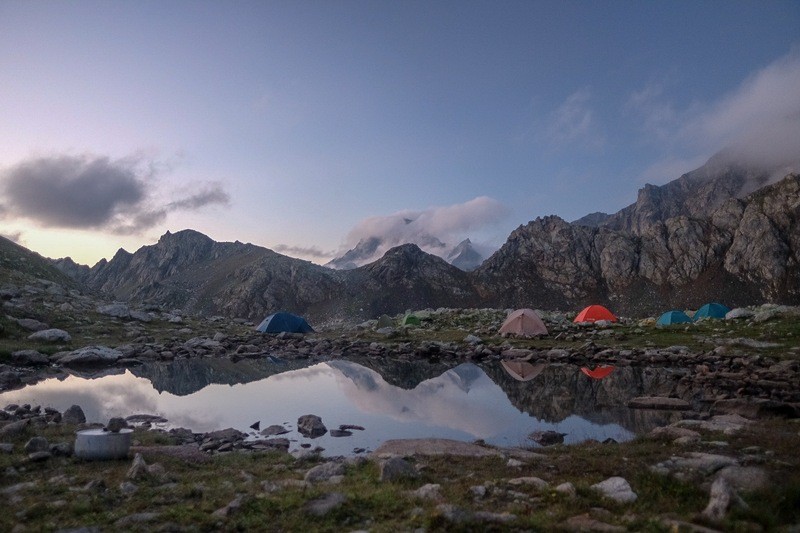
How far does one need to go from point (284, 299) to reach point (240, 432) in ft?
399

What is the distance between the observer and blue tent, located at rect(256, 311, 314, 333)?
2043 inches

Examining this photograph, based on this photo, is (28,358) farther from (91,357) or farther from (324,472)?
(324,472)

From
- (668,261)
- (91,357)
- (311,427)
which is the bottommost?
(311,427)

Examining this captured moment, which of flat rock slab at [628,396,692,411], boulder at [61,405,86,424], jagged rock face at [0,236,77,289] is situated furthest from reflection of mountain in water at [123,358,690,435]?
jagged rock face at [0,236,77,289]

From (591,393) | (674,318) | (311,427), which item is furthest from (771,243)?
(311,427)

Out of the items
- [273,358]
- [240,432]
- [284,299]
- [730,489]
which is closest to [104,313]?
[273,358]

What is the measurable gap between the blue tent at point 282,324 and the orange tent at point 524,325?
22866 millimetres

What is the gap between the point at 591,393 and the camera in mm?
23469

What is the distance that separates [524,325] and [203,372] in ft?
89.4

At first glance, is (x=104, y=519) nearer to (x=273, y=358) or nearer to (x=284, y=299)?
(x=273, y=358)

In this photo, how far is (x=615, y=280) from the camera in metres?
128

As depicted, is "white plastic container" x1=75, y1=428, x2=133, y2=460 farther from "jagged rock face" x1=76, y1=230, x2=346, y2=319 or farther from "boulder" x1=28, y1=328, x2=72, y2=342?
"jagged rock face" x1=76, y1=230, x2=346, y2=319

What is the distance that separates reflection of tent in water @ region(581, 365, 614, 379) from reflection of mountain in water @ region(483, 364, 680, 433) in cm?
38

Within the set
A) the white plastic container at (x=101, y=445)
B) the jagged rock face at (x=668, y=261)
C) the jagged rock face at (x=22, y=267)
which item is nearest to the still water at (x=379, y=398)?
the white plastic container at (x=101, y=445)
